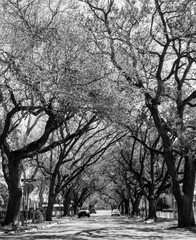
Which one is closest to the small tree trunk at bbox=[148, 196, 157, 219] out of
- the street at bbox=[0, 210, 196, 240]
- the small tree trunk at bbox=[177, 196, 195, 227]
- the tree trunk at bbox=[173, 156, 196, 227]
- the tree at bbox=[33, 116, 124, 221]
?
the tree at bbox=[33, 116, 124, 221]

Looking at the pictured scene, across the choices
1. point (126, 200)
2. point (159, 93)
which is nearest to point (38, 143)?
point (159, 93)

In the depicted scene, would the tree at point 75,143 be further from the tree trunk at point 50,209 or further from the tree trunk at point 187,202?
the tree trunk at point 187,202

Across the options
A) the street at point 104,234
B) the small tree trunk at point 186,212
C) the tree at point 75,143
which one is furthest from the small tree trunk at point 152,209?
the small tree trunk at point 186,212

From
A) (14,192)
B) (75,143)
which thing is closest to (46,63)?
(14,192)

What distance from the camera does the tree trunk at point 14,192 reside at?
2133 centimetres

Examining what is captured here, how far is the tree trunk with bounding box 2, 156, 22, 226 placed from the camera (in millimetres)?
21334

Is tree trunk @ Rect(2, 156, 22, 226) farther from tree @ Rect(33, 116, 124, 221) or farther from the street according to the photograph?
tree @ Rect(33, 116, 124, 221)

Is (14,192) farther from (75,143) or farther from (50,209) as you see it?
(75,143)

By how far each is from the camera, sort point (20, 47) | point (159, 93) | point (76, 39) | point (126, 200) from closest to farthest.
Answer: point (20, 47) → point (76, 39) → point (159, 93) → point (126, 200)

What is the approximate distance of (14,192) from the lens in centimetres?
2177

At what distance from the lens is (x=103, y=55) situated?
19969mm

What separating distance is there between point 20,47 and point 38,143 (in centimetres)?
648

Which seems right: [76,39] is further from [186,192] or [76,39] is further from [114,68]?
[186,192]

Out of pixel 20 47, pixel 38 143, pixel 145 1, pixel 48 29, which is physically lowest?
pixel 38 143
